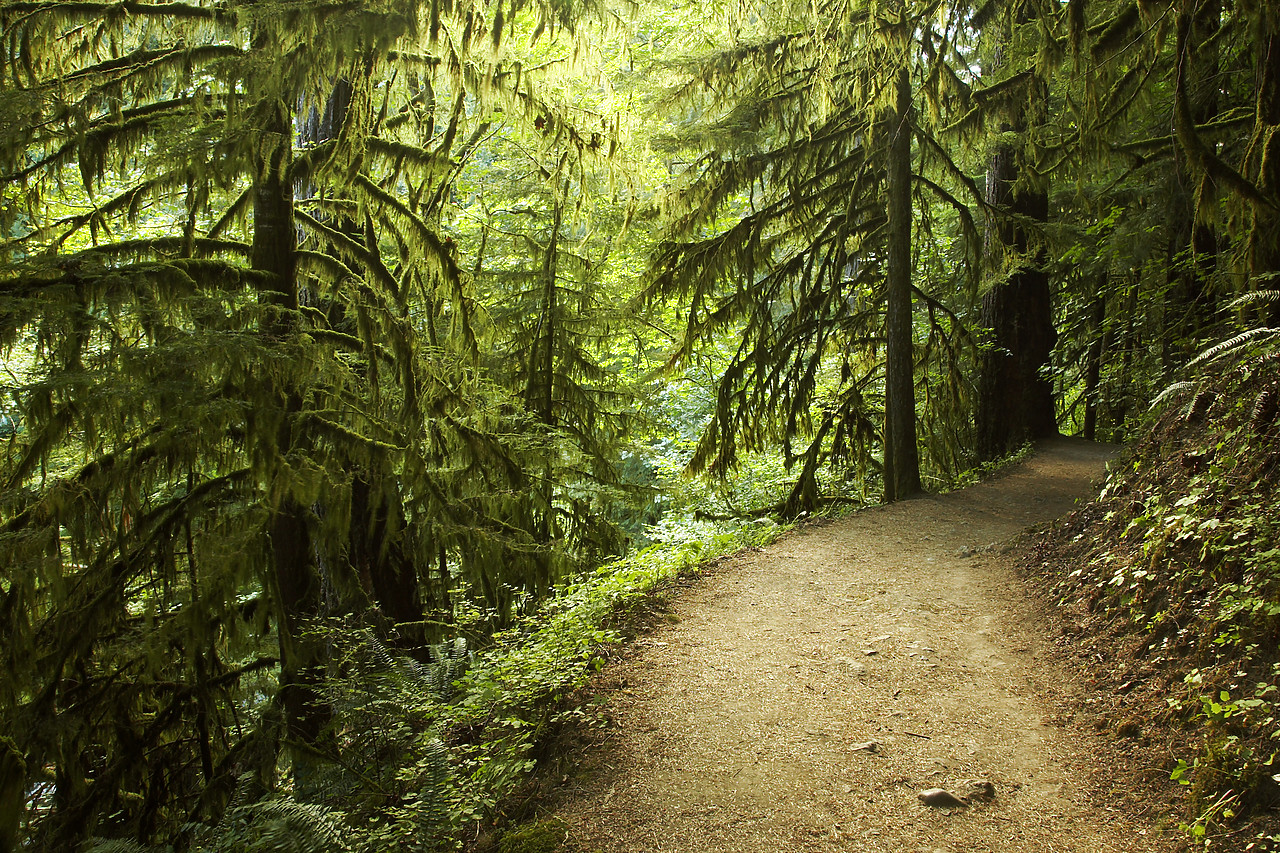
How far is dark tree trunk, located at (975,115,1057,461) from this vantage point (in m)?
11.4

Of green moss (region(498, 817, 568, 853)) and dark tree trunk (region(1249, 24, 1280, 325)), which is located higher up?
dark tree trunk (region(1249, 24, 1280, 325))

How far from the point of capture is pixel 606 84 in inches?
242

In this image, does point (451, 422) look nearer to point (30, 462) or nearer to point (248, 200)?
point (248, 200)

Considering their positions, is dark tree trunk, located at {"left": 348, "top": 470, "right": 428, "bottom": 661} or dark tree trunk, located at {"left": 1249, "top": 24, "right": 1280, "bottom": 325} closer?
dark tree trunk, located at {"left": 1249, "top": 24, "right": 1280, "bottom": 325}

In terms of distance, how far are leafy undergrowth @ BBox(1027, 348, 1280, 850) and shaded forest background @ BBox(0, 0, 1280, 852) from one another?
0.12 metres

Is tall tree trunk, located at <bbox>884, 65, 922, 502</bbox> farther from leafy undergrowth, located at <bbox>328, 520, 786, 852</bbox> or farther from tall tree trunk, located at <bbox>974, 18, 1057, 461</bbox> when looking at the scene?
leafy undergrowth, located at <bbox>328, 520, 786, 852</bbox>

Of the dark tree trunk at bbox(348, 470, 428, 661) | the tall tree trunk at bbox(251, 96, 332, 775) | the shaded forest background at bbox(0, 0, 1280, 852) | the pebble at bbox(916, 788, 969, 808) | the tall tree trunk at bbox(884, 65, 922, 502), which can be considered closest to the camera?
the pebble at bbox(916, 788, 969, 808)

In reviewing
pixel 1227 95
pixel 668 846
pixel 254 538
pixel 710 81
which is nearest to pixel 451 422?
pixel 254 538

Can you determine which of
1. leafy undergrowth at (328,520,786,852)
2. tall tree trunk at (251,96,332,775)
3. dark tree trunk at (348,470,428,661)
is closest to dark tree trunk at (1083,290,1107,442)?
leafy undergrowth at (328,520,786,852)

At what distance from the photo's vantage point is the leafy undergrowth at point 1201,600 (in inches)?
110

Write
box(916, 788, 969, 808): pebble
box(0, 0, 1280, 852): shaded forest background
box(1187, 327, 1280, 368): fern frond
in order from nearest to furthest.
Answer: box(916, 788, 969, 808): pebble
box(0, 0, 1280, 852): shaded forest background
box(1187, 327, 1280, 368): fern frond

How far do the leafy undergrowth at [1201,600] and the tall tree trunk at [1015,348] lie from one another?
6.01 meters

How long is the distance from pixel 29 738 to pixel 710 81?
9110 millimetres

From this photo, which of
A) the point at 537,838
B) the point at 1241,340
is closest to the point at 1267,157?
the point at 1241,340
